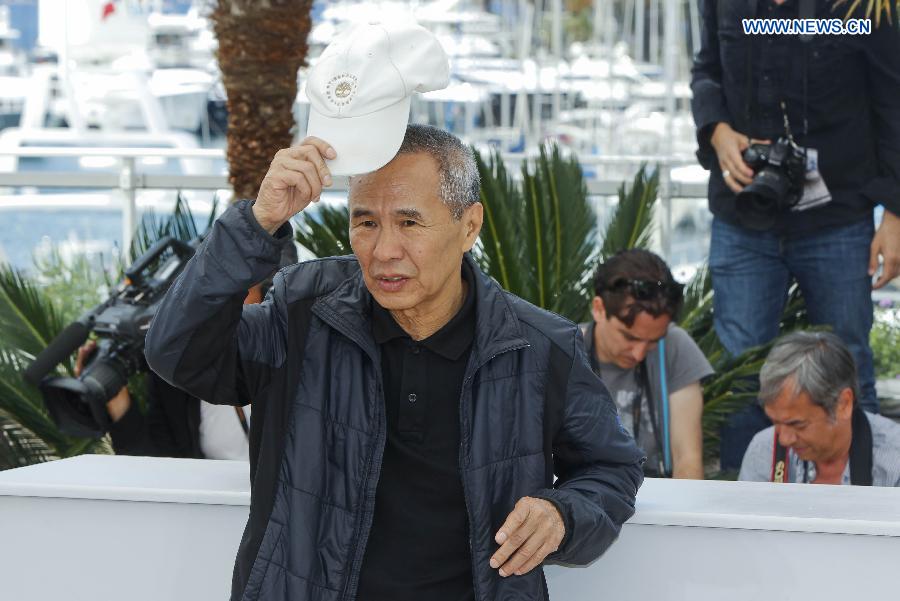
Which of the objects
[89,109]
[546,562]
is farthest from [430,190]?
[89,109]

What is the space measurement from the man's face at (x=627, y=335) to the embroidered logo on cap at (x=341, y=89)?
2159 mm

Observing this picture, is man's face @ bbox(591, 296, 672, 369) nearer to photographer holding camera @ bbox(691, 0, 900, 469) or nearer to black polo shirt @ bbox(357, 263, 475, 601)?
photographer holding camera @ bbox(691, 0, 900, 469)

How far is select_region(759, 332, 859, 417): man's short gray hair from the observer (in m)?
Answer: 3.62

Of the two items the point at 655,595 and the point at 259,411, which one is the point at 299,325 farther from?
the point at 655,595

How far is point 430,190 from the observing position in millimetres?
2262

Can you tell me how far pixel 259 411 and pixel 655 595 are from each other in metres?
0.89

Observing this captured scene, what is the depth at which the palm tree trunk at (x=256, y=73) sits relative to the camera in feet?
18.7

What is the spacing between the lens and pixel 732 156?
4.48 meters

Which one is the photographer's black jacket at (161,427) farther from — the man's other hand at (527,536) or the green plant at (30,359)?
the man's other hand at (527,536)

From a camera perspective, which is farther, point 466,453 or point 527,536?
point 466,453

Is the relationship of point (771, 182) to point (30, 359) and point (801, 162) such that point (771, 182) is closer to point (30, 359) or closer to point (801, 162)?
point (801, 162)

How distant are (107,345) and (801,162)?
2.34 meters

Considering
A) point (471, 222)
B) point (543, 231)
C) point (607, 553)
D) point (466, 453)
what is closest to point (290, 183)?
point (471, 222)

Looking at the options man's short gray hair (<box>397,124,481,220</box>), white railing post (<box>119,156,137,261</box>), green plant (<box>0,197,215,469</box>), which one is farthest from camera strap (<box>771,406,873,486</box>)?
white railing post (<box>119,156,137,261</box>)
